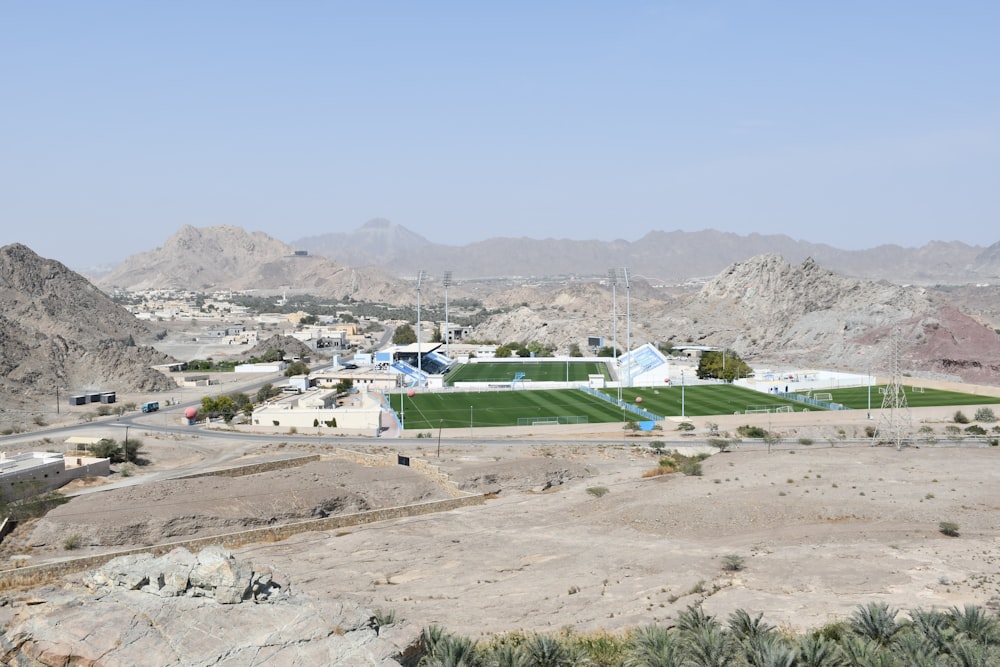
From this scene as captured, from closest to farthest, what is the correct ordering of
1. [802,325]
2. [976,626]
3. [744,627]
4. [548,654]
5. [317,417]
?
[548,654] → [976,626] → [744,627] → [317,417] → [802,325]

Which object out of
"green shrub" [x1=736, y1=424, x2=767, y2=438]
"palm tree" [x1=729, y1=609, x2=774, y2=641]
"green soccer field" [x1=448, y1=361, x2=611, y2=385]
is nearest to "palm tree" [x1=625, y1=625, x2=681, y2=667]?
"palm tree" [x1=729, y1=609, x2=774, y2=641]

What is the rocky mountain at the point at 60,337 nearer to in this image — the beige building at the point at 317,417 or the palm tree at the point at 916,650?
the beige building at the point at 317,417

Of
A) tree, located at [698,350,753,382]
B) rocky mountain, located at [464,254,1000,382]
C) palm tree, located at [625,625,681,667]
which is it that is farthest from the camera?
rocky mountain, located at [464,254,1000,382]

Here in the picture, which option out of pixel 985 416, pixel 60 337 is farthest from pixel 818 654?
pixel 60 337

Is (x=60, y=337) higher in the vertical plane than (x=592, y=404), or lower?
higher

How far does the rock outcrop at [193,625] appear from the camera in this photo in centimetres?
1330

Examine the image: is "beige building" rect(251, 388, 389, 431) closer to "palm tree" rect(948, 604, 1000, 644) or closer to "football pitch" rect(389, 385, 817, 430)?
"football pitch" rect(389, 385, 817, 430)

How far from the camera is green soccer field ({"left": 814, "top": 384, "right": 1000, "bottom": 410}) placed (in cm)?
6894

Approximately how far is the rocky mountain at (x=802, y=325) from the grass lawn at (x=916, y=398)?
13.0m

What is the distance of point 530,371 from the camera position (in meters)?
98.8

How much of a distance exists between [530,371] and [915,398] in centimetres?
4069

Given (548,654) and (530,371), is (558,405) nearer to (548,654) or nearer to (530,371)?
(530,371)

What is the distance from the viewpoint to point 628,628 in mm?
19234

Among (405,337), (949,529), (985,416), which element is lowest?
(985,416)
